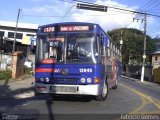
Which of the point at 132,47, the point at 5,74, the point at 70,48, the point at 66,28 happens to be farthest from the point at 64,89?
the point at 132,47

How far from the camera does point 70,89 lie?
1516 centimetres

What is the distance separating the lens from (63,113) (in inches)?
508

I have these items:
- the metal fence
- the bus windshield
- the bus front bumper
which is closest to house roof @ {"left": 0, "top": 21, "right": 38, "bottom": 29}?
the metal fence

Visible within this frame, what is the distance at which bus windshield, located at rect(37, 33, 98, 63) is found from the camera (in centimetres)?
1516

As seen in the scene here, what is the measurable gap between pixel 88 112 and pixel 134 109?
206 cm

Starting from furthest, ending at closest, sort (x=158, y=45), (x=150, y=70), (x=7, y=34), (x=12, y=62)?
1. (x=158, y=45)
2. (x=7, y=34)
3. (x=150, y=70)
4. (x=12, y=62)

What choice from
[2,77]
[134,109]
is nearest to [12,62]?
[2,77]

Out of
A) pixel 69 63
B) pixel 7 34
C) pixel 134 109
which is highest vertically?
pixel 7 34

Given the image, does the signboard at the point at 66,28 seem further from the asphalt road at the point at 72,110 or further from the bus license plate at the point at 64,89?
the asphalt road at the point at 72,110

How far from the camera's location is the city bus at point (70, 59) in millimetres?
15125

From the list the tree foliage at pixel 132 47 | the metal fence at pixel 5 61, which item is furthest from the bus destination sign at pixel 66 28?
the tree foliage at pixel 132 47

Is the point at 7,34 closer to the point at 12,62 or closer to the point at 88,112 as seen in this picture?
the point at 12,62

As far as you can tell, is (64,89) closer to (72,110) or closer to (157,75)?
(72,110)

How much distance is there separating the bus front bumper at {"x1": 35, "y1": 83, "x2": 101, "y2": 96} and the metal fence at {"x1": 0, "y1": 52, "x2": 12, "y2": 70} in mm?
14135
